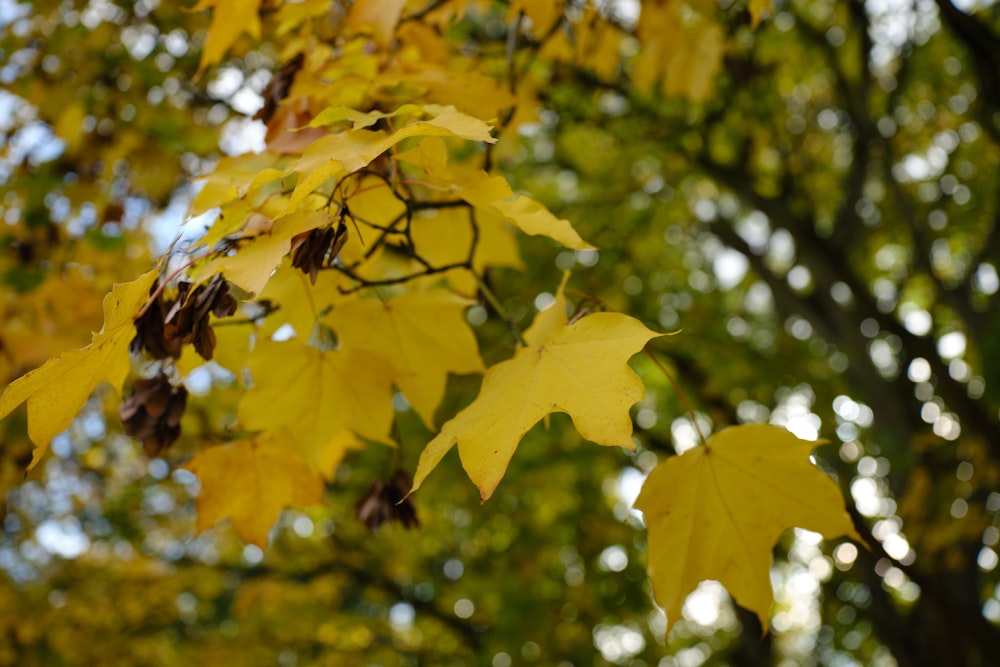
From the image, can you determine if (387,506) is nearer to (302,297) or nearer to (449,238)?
(302,297)

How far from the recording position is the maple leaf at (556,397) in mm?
875

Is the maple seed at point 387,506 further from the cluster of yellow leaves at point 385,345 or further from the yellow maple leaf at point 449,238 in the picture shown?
the yellow maple leaf at point 449,238

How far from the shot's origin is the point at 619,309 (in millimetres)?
3617

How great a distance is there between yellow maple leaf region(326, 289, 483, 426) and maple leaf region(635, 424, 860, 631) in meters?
0.36

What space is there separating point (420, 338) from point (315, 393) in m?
0.18

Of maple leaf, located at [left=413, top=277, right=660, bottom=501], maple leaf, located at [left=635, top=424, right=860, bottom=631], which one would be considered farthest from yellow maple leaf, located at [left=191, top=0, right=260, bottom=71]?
maple leaf, located at [left=635, top=424, right=860, bottom=631]

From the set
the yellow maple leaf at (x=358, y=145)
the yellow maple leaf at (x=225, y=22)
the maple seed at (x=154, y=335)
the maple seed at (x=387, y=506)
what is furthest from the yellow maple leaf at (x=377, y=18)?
the maple seed at (x=387, y=506)

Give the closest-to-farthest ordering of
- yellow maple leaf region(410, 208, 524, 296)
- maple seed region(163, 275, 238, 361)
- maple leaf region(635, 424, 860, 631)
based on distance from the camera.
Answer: maple seed region(163, 275, 238, 361) → maple leaf region(635, 424, 860, 631) → yellow maple leaf region(410, 208, 524, 296)

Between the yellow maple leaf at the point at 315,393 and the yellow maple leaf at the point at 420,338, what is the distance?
0.04 metres

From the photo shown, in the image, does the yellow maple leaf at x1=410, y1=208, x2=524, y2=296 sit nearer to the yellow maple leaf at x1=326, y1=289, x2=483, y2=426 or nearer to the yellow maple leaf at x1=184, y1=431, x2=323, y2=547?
the yellow maple leaf at x1=326, y1=289, x2=483, y2=426

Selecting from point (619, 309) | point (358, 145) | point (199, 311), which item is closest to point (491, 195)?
point (358, 145)

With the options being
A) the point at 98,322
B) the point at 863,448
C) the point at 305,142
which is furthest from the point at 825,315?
the point at 305,142

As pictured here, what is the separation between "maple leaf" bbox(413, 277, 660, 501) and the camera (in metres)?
0.88

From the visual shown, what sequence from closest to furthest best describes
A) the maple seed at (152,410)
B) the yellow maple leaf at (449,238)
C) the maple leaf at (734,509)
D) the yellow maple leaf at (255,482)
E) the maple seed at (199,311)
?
the maple seed at (199,311) → the maple leaf at (734,509) → the maple seed at (152,410) → the yellow maple leaf at (255,482) → the yellow maple leaf at (449,238)
